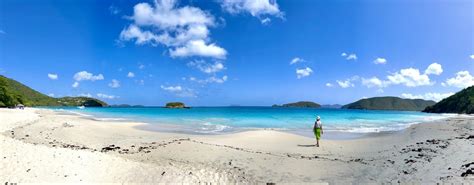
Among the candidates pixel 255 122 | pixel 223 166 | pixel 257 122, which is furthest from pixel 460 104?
pixel 223 166

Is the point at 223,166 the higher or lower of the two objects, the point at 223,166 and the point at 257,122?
the lower

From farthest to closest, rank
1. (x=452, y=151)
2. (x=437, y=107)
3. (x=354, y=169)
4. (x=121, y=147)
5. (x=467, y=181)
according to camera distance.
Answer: (x=437, y=107) < (x=121, y=147) < (x=452, y=151) < (x=354, y=169) < (x=467, y=181)

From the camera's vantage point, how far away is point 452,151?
48.4 ft

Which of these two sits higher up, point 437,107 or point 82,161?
point 437,107

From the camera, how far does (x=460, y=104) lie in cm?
12525

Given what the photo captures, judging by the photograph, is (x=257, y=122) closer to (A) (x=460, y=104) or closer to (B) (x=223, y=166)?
(B) (x=223, y=166)

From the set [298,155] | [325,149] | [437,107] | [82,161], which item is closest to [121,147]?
[82,161]

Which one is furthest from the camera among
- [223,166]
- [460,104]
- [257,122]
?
[460,104]

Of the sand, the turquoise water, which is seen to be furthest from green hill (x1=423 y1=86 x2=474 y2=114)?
the sand

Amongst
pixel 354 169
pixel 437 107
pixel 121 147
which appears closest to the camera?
pixel 354 169

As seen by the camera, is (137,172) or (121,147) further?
(121,147)

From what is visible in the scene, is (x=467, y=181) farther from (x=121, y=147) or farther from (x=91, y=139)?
(x=91, y=139)

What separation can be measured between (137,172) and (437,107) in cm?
16592

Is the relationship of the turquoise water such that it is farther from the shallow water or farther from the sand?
the sand
